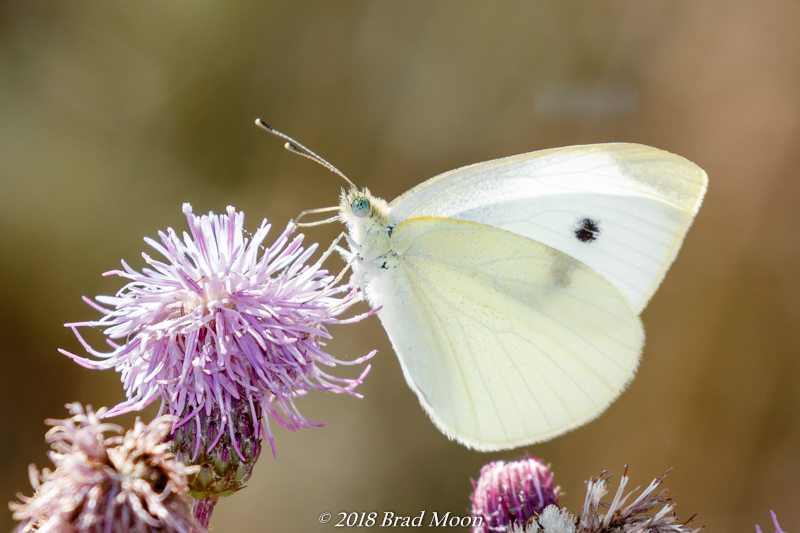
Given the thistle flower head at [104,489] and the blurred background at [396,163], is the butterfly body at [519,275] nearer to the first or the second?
the thistle flower head at [104,489]

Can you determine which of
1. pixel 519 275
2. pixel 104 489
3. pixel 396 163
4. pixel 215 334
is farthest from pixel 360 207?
pixel 396 163

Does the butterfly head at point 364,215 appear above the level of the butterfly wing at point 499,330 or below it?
above

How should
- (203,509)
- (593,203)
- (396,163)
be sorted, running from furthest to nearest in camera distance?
(396,163), (593,203), (203,509)

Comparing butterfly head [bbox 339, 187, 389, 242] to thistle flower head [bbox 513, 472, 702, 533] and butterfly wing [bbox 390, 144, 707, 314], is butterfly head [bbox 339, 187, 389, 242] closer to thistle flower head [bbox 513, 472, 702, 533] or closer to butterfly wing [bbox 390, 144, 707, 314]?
butterfly wing [bbox 390, 144, 707, 314]

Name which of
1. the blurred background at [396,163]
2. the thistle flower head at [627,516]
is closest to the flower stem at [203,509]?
the thistle flower head at [627,516]

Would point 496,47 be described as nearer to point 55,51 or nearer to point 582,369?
point 55,51

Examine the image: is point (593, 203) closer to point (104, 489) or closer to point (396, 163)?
point (104, 489)

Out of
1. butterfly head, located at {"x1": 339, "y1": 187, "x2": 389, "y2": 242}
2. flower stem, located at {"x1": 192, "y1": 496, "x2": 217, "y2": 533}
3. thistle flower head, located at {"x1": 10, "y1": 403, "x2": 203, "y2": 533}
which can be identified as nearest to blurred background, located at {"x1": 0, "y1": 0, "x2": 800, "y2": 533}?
butterfly head, located at {"x1": 339, "y1": 187, "x2": 389, "y2": 242}

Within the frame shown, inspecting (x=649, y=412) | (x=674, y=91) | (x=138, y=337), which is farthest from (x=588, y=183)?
(x=674, y=91)
